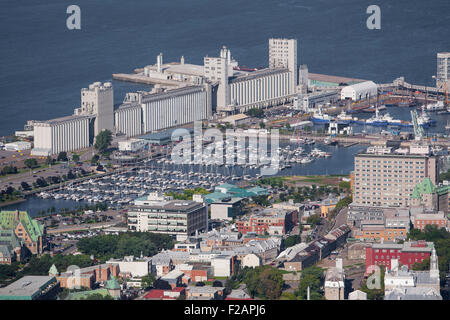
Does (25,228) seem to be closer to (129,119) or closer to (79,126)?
(79,126)

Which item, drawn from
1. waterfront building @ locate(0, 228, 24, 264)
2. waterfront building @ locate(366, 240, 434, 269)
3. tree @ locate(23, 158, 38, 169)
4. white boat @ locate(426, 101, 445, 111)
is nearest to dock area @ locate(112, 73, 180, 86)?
white boat @ locate(426, 101, 445, 111)

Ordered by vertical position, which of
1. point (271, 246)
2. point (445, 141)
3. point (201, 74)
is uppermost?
point (201, 74)

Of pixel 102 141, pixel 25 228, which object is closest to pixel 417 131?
pixel 102 141

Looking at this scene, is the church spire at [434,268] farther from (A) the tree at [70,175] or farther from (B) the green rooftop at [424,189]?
(A) the tree at [70,175]

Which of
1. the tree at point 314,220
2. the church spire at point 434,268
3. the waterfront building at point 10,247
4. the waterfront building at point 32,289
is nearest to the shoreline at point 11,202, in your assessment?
the waterfront building at point 10,247

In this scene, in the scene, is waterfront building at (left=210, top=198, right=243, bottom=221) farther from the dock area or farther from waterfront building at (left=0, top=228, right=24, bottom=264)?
the dock area
